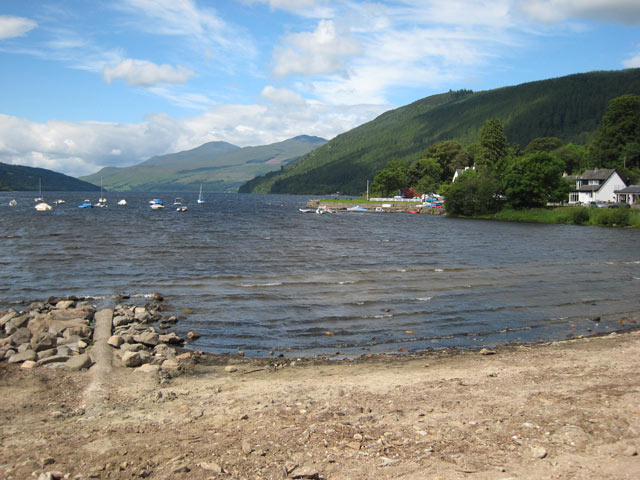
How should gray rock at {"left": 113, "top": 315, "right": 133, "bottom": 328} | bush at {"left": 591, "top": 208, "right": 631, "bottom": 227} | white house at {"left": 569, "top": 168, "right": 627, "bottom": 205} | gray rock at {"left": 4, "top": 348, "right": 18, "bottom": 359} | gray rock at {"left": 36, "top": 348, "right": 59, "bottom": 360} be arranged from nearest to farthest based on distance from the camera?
gray rock at {"left": 36, "top": 348, "right": 59, "bottom": 360}, gray rock at {"left": 4, "top": 348, "right": 18, "bottom": 359}, gray rock at {"left": 113, "top": 315, "right": 133, "bottom": 328}, bush at {"left": 591, "top": 208, "right": 631, "bottom": 227}, white house at {"left": 569, "top": 168, "right": 627, "bottom": 205}

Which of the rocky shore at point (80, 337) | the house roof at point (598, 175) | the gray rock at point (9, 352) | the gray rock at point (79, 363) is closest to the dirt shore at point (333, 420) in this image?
the gray rock at point (79, 363)

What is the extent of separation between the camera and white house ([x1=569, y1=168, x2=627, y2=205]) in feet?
381

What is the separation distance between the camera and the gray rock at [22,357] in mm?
15685

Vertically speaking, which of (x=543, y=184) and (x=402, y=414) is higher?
(x=543, y=184)

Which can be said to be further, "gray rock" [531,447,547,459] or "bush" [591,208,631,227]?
"bush" [591,208,631,227]

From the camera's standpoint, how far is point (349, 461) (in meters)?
9.14

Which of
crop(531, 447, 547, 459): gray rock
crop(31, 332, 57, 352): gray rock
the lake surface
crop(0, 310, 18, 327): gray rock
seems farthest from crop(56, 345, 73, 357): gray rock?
crop(531, 447, 547, 459): gray rock

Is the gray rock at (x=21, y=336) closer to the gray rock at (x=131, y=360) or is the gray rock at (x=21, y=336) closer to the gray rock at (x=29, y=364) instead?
the gray rock at (x=29, y=364)

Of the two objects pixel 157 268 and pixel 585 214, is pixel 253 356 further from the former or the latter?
pixel 585 214

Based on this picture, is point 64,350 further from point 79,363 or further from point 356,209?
point 356,209

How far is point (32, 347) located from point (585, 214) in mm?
97902

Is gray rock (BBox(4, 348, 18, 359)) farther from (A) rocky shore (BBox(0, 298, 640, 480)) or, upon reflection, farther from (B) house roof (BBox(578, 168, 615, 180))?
(B) house roof (BBox(578, 168, 615, 180))

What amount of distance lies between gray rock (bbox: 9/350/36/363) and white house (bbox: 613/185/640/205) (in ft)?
→ 376

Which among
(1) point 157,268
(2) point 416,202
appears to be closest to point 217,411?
(1) point 157,268
